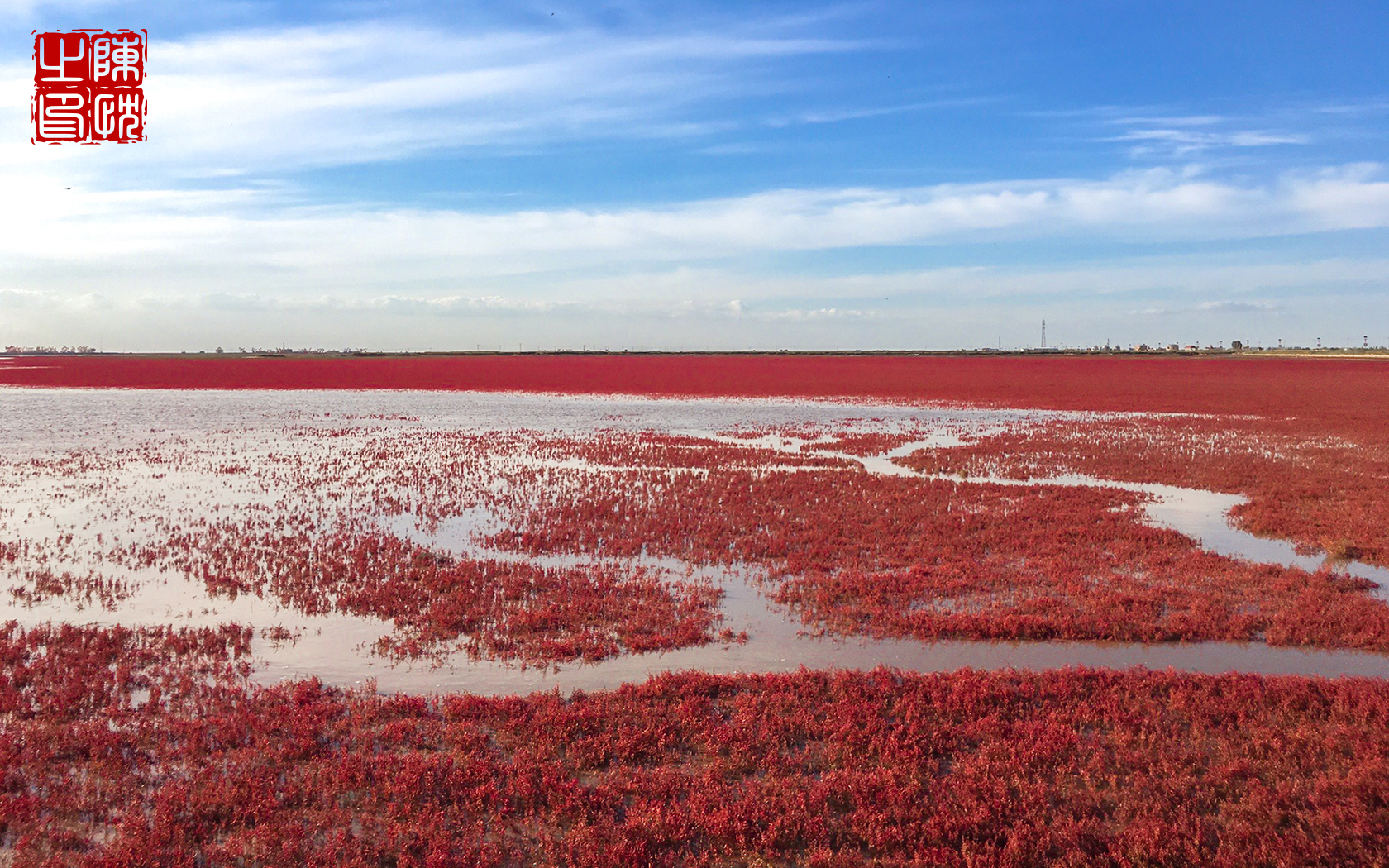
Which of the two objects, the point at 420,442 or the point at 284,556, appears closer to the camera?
the point at 284,556

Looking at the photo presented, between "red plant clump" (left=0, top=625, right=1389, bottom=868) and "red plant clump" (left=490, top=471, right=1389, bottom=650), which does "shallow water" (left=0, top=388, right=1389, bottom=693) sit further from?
"red plant clump" (left=0, top=625, right=1389, bottom=868)

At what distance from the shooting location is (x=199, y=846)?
694 centimetres

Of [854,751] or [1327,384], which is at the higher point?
[1327,384]

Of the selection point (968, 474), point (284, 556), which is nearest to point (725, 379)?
point (968, 474)

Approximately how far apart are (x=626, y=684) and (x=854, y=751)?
293 centimetres

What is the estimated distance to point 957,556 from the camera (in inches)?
666

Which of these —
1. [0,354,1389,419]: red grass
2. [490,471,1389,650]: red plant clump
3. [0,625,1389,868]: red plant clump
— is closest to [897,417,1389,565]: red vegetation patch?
[490,471,1389,650]: red plant clump

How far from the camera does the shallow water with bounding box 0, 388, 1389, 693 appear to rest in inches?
436

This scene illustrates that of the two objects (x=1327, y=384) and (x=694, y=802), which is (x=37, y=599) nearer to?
(x=694, y=802)

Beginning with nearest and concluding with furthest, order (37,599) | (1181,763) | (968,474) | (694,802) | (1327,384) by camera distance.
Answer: (694,802) < (1181,763) < (37,599) < (968,474) < (1327,384)

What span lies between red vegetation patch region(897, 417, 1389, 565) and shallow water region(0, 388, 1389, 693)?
125 cm

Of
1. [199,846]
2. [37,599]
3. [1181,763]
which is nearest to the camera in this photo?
[199,846]

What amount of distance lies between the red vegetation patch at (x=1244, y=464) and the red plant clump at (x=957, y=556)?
3.19 meters

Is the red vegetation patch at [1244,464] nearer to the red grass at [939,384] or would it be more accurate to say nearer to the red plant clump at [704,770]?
the red plant clump at [704,770]
